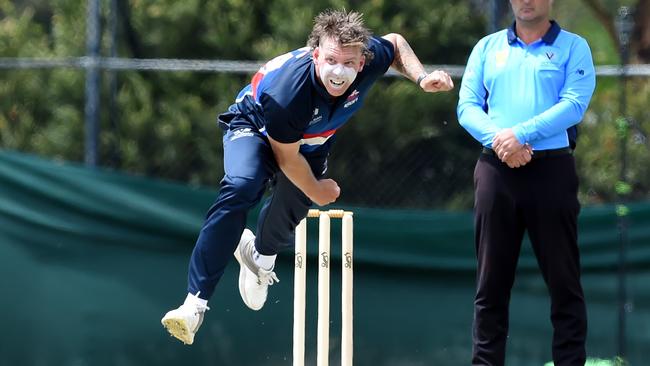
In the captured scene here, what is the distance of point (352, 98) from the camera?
4.57m

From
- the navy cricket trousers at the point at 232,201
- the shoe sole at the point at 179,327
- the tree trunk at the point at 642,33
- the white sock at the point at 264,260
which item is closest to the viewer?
the shoe sole at the point at 179,327

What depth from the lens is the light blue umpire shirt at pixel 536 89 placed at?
460 cm

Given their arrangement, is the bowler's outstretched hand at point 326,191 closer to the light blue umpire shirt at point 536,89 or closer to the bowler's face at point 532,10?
the light blue umpire shirt at point 536,89

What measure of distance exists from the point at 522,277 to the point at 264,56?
2.31 meters

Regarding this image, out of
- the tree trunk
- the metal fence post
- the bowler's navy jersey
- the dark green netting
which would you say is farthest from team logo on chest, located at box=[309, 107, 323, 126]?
the tree trunk

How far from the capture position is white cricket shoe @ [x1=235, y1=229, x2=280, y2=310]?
514cm

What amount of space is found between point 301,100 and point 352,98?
0.29 metres

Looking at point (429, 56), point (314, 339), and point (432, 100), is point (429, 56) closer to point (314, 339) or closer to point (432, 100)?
point (432, 100)

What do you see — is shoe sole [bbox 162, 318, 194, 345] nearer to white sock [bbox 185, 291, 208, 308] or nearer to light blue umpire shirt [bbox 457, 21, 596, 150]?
white sock [bbox 185, 291, 208, 308]

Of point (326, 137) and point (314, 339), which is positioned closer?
point (326, 137)

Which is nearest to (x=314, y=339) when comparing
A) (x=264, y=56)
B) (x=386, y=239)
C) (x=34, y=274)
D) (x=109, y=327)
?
(x=386, y=239)

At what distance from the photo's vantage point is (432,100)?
7.06 m

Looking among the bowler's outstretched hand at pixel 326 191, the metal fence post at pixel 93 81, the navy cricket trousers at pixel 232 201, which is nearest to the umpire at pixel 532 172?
the bowler's outstretched hand at pixel 326 191

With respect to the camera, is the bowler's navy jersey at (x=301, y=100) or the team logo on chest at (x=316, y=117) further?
the team logo on chest at (x=316, y=117)
